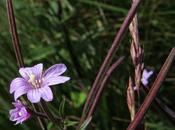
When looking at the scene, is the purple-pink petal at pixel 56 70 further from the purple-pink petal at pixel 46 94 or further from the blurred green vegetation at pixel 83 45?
the blurred green vegetation at pixel 83 45

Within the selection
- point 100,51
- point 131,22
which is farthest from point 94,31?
point 131,22

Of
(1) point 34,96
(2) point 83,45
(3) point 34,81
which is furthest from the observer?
(2) point 83,45

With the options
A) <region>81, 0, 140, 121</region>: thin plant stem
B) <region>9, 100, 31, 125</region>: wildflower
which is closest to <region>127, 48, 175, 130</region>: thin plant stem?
<region>81, 0, 140, 121</region>: thin plant stem

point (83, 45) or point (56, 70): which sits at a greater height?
point (56, 70)

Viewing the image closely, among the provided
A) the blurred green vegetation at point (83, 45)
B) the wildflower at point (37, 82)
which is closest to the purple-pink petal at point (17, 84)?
the wildflower at point (37, 82)

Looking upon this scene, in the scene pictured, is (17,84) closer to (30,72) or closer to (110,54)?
(30,72)

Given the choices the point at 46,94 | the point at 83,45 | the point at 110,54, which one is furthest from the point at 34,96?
the point at 83,45
